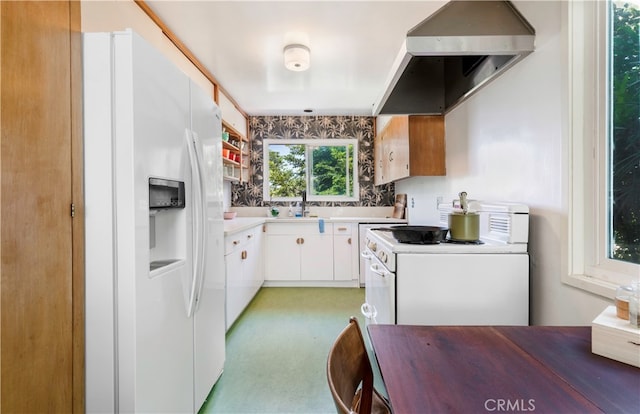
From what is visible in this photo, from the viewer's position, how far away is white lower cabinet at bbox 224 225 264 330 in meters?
2.38

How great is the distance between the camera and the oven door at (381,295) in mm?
1419

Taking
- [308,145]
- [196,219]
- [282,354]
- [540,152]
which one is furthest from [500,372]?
[308,145]

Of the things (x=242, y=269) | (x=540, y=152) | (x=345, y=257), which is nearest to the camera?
(x=540, y=152)

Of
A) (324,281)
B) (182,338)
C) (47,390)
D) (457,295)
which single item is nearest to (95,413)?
(47,390)

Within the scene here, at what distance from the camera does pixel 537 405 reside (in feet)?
1.82

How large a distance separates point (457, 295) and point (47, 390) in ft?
5.25

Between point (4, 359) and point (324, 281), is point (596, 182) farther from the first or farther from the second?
point (324, 281)

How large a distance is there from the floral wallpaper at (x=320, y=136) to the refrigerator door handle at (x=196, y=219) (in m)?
2.92

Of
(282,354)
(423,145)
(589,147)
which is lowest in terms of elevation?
(282,354)

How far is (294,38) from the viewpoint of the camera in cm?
221

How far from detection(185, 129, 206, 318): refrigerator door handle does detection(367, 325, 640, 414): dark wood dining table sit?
917 millimetres

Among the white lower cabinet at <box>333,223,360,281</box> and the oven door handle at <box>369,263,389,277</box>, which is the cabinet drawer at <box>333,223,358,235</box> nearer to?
the white lower cabinet at <box>333,223,360,281</box>

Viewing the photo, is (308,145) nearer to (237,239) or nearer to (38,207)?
(237,239)

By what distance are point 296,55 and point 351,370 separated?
2243 millimetres
